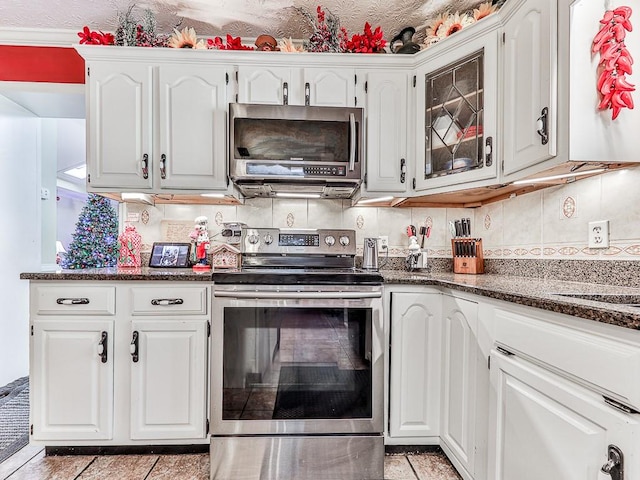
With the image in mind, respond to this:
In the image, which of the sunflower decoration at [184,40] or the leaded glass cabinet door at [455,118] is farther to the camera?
the sunflower decoration at [184,40]

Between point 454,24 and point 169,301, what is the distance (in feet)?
6.85

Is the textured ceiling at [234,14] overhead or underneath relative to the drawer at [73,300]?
overhead

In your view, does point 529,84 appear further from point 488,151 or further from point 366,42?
point 366,42

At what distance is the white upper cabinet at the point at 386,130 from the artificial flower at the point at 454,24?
280 mm

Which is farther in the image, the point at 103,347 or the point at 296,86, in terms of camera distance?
the point at 296,86

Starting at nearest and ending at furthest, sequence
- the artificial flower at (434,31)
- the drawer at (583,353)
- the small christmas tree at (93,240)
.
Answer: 1. the drawer at (583,353)
2. the artificial flower at (434,31)
3. the small christmas tree at (93,240)

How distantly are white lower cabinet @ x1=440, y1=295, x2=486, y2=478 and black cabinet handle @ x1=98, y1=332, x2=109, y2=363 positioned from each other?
5.42 feet

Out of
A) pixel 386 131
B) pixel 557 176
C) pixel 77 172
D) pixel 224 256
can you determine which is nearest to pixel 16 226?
pixel 224 256

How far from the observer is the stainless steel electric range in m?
1.66

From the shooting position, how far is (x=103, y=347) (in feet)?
5.66

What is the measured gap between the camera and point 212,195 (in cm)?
210

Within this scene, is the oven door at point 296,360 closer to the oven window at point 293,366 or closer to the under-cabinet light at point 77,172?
the oven window at point 293,366

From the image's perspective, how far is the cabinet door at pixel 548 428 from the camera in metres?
0.80

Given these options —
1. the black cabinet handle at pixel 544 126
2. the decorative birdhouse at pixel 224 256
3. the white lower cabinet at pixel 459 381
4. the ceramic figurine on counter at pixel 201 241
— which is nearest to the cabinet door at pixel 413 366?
the white lower cabinet at pixel 459 381
